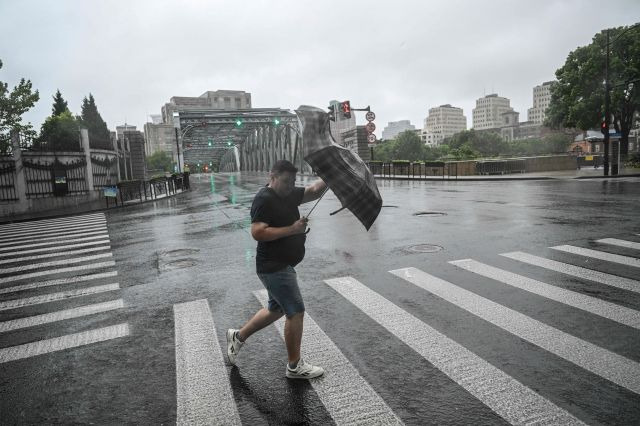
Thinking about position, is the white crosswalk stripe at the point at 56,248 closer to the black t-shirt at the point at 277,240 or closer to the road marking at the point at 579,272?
the black t-shirt at the point at 277,240

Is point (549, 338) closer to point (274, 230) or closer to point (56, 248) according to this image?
point (274, 230)

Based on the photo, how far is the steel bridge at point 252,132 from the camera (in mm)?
52031

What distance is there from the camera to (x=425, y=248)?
825cm

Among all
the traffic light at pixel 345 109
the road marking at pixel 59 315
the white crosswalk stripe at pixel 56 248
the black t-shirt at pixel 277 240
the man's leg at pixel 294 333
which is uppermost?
the traffic light at pixel 345 109

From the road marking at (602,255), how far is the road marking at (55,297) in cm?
771

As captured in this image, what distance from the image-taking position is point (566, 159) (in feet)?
A: 131

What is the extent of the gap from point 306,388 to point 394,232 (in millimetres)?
7008

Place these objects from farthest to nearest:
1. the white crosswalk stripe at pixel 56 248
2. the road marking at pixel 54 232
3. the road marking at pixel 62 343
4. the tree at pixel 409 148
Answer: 1. the tree at pixel 409 148
2. the road marking at pixel 54 232
3. the white crosswalk stripe at pixel 56 248
4. the road marking at pixel 62 343

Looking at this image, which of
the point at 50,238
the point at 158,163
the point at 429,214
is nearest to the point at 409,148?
the point at 158,163

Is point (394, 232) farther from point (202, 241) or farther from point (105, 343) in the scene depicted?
point (105, 343)

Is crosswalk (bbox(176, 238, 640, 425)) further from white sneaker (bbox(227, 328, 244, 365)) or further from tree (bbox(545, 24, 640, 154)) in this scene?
tree (bbox(545, 24, 640, 154))

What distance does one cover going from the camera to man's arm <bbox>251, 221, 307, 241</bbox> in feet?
10.7

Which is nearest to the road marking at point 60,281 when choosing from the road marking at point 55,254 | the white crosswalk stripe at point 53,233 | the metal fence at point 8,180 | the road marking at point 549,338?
the road marking at point 55,254

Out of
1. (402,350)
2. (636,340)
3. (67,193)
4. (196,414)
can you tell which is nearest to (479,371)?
(402,350)
